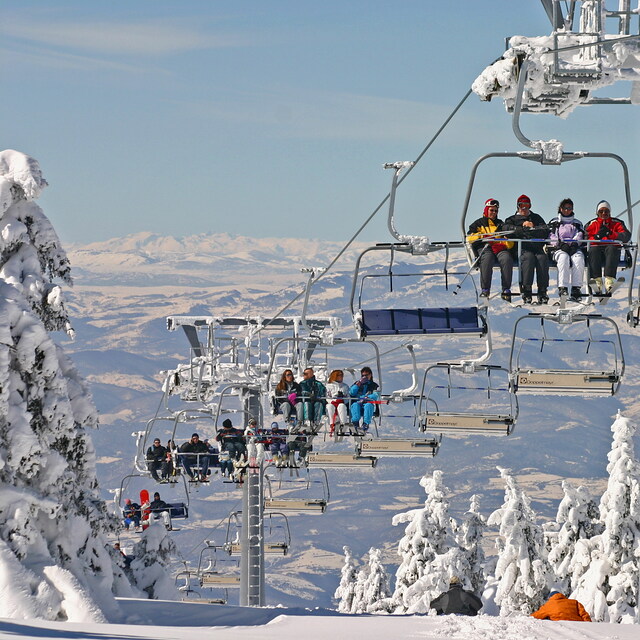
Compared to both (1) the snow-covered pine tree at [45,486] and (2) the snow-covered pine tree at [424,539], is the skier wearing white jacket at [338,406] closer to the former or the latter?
(1) the snow-covered pine tree at [45,486]

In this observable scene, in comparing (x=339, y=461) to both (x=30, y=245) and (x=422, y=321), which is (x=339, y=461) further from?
(x=30, y=245)

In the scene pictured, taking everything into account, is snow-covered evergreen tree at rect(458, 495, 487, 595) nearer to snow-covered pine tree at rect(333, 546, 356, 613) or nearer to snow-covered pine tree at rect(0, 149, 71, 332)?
snow-covered pine tree at rect(333, 546, 356, 613)


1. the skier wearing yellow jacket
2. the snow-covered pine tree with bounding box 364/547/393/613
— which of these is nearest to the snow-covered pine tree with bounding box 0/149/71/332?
the skier wearing yellow jacket

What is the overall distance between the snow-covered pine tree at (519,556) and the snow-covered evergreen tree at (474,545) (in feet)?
10.7

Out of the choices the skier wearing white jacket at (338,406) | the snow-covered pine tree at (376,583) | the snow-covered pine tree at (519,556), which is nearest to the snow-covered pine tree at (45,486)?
the skier wearing white jacket at (338,406)

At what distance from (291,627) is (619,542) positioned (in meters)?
26.1

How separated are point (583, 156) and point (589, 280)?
82.3 inches

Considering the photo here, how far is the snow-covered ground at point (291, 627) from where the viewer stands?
1627cm

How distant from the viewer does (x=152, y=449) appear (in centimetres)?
3691

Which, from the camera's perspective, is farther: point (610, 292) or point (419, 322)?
point (419, 322)

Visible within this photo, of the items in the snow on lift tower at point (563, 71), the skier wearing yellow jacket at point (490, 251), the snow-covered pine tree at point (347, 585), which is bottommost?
the snow-covered pine tree at point (347, 585)

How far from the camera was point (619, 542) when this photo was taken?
139 feet

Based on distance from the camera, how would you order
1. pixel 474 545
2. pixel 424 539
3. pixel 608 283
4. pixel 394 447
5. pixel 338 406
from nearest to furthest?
1. pixel 608 283
2. pixel 394 447
3. pixel 338 406
4. pixel 424 539
5. pixel 474 545

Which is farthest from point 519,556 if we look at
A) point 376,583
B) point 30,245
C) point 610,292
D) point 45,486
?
point 45,486
